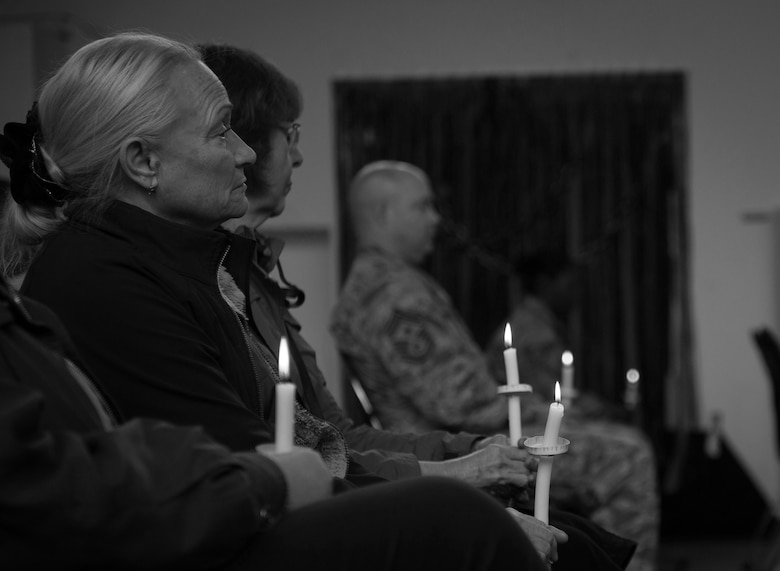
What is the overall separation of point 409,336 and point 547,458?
4.88 ft

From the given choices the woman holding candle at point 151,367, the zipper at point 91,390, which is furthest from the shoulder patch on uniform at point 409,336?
the zipper at point 91,390

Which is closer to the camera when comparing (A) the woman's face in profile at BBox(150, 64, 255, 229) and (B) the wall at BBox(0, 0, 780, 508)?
(A) the woman's face in profile at BBox(150, 64, 255, 229)

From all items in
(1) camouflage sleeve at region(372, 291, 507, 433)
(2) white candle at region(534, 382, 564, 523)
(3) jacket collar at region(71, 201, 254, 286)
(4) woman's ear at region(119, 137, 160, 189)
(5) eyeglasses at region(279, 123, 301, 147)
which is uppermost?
(5) eyeglasses at region(279, 123, 301, 147)

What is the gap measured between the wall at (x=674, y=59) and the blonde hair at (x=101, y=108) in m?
4.15

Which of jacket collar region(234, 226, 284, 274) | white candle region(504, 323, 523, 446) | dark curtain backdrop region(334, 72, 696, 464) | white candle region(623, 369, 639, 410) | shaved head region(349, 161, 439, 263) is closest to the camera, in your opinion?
white candle region(504, 323, 523, 446)

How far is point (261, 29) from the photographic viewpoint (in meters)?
5.55

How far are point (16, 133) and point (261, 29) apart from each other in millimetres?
4324

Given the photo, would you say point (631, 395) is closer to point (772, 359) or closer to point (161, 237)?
point (772, 359)

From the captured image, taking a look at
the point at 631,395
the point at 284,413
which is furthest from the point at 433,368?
the point at 631,395

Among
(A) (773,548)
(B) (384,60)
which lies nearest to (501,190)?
(B) (384,60)

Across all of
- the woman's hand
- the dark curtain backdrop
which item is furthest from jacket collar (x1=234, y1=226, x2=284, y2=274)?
the dark curtain backdrop

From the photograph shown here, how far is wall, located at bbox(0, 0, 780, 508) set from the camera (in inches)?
219

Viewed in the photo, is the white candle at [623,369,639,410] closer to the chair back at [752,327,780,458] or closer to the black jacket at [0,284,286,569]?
the chair back at [752,327,780,458]

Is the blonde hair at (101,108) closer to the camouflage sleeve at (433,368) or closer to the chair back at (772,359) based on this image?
the camouflage sleeve at (433,368)
